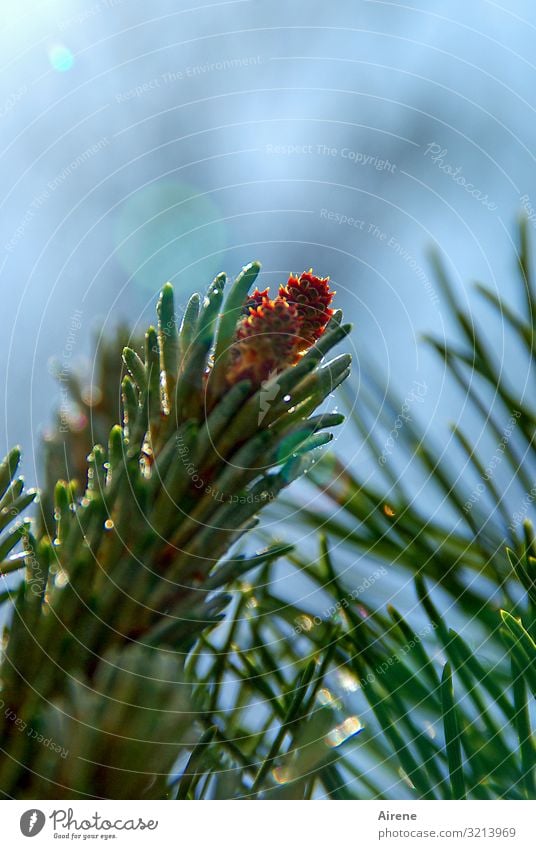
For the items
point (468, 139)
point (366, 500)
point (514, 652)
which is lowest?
point (514, 652)

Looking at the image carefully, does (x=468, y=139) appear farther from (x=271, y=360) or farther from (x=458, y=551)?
(x=271, y=360)

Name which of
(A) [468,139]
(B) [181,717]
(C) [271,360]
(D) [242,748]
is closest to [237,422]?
(C) [271,360]
